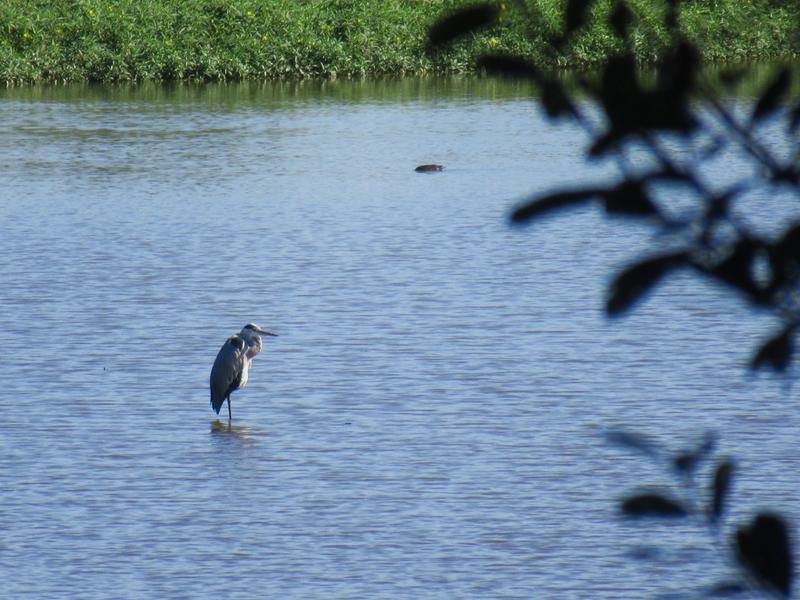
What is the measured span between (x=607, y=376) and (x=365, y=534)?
10.6 feet

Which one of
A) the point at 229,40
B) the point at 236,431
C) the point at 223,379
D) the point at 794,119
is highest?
the point at 794,119

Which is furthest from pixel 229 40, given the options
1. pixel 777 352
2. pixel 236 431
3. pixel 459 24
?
pixel 777 352

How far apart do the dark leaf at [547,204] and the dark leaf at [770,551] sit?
0.40 meters

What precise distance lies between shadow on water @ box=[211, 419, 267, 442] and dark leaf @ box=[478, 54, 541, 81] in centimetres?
707

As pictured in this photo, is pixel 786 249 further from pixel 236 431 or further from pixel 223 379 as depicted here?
pixel 223 379

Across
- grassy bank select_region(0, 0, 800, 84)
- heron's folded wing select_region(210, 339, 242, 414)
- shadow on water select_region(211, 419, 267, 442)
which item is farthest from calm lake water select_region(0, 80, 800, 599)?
grassy bank select_region(0, 0, 800, 84)

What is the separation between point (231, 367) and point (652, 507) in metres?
7.37

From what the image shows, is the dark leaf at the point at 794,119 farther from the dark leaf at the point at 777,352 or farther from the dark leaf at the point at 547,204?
the dark leaf at the point at 547,204

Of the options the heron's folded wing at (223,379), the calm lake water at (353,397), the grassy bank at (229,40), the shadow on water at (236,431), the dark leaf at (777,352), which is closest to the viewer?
the dark leaf at (777,352)

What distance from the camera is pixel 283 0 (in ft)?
107

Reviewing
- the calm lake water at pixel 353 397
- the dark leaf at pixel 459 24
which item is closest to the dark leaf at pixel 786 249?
the dark leaf at pixel 459 24

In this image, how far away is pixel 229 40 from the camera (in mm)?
30516

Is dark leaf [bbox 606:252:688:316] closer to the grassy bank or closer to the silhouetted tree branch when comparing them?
the silhouetted tree branch

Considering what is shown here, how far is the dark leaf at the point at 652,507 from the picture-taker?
1980 mm
